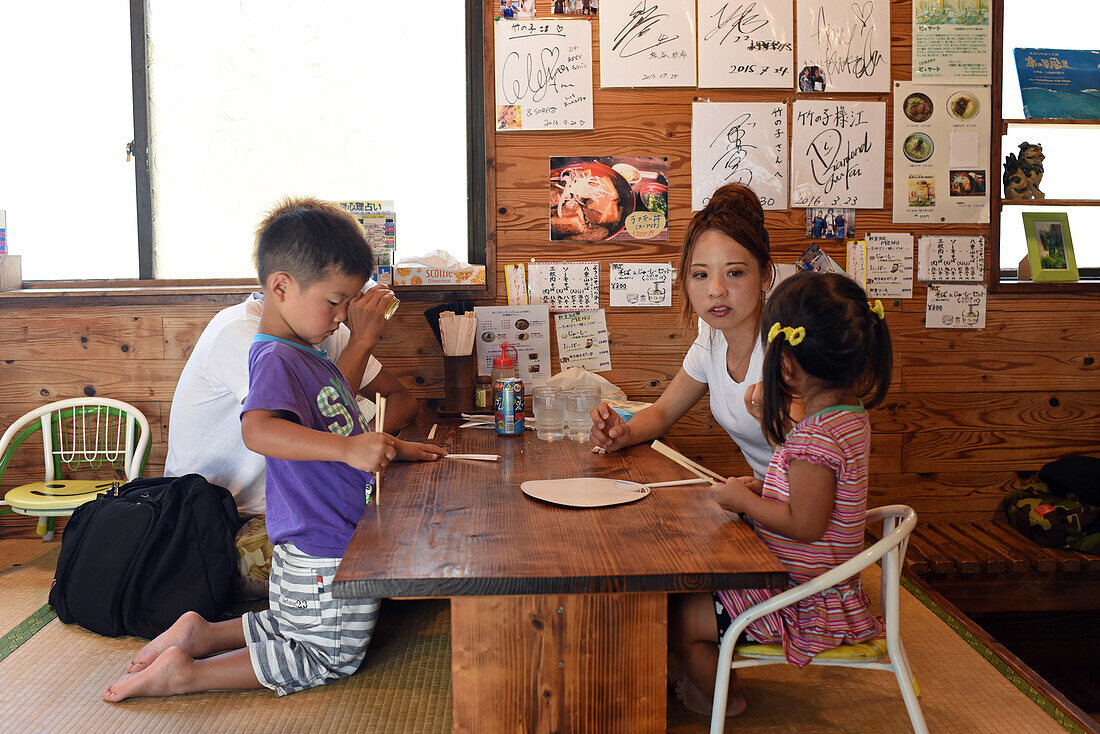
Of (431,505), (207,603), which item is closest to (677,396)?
(431,505)

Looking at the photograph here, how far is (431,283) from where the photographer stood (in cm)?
278

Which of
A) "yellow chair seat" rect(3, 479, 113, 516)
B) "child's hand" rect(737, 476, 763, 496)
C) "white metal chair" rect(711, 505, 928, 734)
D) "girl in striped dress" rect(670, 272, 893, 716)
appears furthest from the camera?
"yellow chair seat" rect(3, 479, 113, 516)

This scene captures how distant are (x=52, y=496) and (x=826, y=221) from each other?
2.60 metres

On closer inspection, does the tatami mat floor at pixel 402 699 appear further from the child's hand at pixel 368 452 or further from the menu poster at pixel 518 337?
the menu poster at pixel 518 337

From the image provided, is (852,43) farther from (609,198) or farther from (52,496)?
(52,496)

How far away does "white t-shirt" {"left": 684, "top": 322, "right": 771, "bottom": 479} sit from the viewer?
197 centimetres

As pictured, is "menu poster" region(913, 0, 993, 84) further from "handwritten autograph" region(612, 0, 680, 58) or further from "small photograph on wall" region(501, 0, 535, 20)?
"small photograph on wall" region(501, 0, 535, 20)

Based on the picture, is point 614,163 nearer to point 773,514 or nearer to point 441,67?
point 441,67

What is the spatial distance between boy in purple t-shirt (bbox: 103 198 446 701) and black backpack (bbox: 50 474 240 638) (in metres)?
0.21

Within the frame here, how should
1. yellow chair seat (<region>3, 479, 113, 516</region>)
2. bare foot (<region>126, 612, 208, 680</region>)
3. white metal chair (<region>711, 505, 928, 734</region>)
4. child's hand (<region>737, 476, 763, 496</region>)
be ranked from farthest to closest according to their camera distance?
yellow chair seat (<region>3, 479, 113, 516</region>) → bare foot (<region>126, 612, 208, 680</region>) → child's hand (<region>737, 476, 763, 496</region>) → white metal chair (<region>711, 505, 928, 734</region>)

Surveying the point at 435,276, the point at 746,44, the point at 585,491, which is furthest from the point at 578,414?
the point at 746,44

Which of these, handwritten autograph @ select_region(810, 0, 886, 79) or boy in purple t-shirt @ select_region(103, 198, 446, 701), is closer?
boy in purple t-shirt @ select_region(103, 198, 446, 701)

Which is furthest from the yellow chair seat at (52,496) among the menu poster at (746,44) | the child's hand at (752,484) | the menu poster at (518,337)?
the menu poster at (746,44)

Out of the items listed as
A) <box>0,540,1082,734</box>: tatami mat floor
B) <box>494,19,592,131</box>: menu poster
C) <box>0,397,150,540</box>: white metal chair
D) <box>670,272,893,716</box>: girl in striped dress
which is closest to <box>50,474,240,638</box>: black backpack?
<box>0,540,1082,734</box>: tatami mat floor
